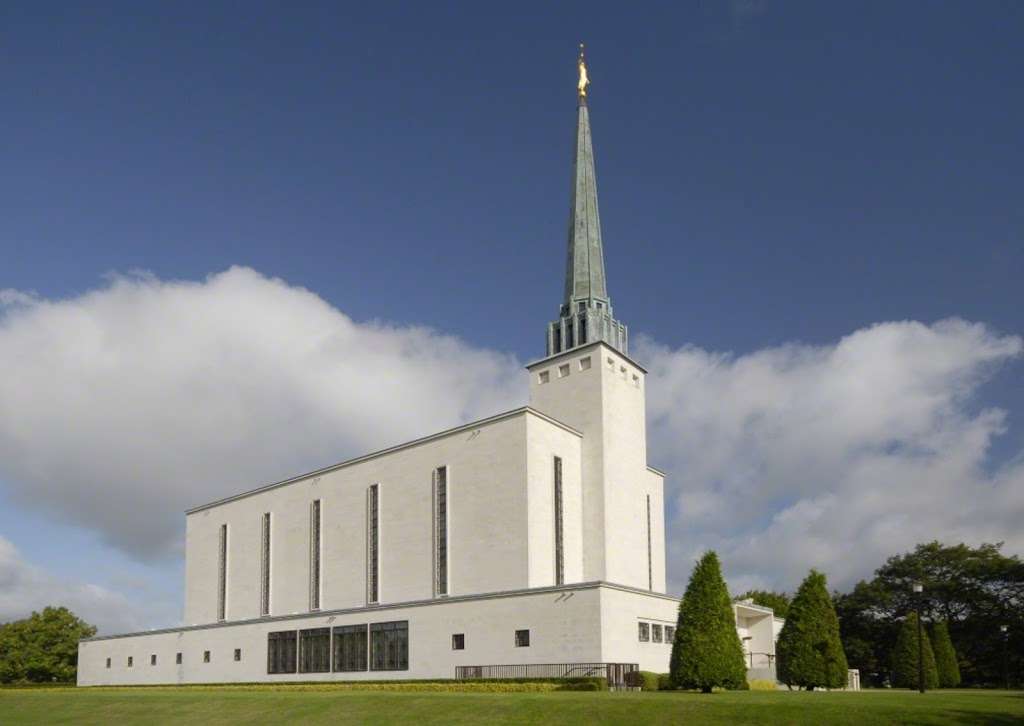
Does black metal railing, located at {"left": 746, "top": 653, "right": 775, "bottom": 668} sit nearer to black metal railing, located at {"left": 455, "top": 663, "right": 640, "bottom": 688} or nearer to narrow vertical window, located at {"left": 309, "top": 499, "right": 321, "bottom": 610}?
black metal railing, located at {"left": 455, "top": 663, "right": 640, "bottom": 688}

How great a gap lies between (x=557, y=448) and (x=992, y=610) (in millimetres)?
36723

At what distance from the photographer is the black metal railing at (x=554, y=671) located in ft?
118

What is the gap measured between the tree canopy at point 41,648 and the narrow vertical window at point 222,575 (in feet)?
73.6

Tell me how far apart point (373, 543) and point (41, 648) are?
44.3m

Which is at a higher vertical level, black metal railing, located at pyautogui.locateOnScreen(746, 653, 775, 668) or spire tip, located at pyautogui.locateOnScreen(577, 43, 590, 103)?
spire tip, located at pyautogui.locateOnScreen(577, 43, 590, 103)

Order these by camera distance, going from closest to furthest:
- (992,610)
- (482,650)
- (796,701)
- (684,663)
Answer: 1. (796,701)
2. (684,663)
3. (482,650)
4. (992,610)

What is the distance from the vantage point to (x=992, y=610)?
209 ft

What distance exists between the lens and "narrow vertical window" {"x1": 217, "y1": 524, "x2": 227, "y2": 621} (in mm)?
64438

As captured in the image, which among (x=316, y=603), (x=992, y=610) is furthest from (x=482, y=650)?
(x=992, y=610)

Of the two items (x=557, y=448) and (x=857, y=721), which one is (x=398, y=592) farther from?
(x=857, y=721)

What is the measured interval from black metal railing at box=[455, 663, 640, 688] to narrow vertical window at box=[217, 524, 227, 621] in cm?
2795

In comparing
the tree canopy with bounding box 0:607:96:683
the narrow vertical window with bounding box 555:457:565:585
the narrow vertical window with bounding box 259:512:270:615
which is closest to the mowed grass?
the narrow vertical window with bounding box 555:457:565:585

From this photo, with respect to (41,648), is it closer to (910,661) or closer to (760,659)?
(760,659)

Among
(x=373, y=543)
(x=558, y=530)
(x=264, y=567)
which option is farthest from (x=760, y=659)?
(x=264, y=567)
